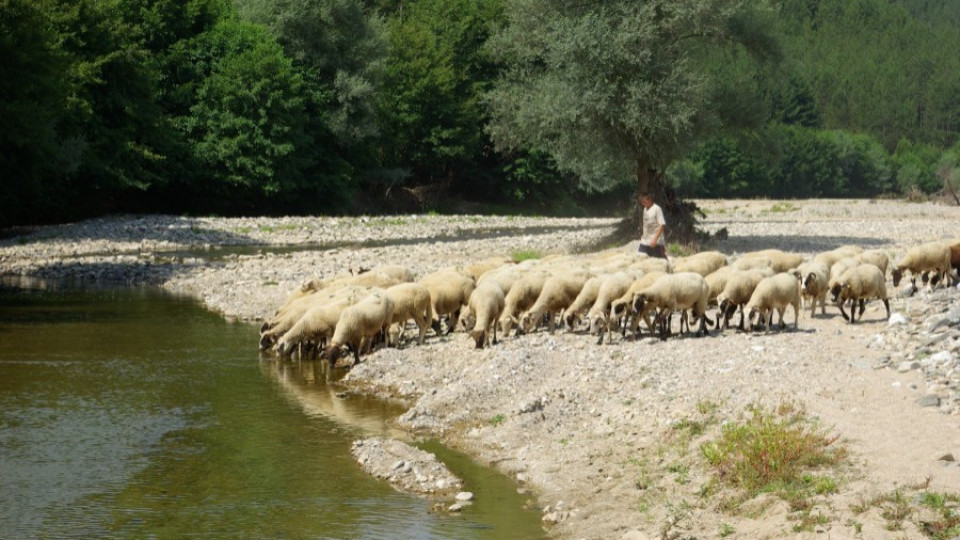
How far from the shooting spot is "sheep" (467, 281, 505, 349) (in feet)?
60.6

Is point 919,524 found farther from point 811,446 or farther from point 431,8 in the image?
point 431,8

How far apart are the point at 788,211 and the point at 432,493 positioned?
64.9 meters

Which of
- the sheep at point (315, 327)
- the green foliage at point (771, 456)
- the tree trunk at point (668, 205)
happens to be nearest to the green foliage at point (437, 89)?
the tree trunk at point (668, 205)

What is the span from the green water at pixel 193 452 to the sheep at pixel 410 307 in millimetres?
1586

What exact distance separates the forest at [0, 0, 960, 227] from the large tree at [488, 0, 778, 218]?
2.7 inches

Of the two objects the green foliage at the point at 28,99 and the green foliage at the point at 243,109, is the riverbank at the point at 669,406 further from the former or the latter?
the green foliage at the point at 243,109

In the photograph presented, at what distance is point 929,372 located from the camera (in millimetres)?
14047

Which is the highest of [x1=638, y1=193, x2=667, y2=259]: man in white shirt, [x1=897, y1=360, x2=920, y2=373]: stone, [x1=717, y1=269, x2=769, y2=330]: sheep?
[x1=638, y1=193, x2=667, y2=259]: man in white shirt

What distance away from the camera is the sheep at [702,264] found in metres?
21.8

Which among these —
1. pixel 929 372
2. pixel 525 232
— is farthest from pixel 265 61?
pixel 929 372

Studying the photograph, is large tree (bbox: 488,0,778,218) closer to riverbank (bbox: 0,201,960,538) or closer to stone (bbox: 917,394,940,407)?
riverbank (bbox: 0,201,960,538)

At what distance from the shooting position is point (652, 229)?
23.0 metres

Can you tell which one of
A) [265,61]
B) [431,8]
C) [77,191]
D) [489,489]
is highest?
[431,8]

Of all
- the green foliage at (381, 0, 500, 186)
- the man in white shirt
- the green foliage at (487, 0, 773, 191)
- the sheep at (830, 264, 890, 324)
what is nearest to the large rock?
the sheep at (830, 264, 890, 324)
